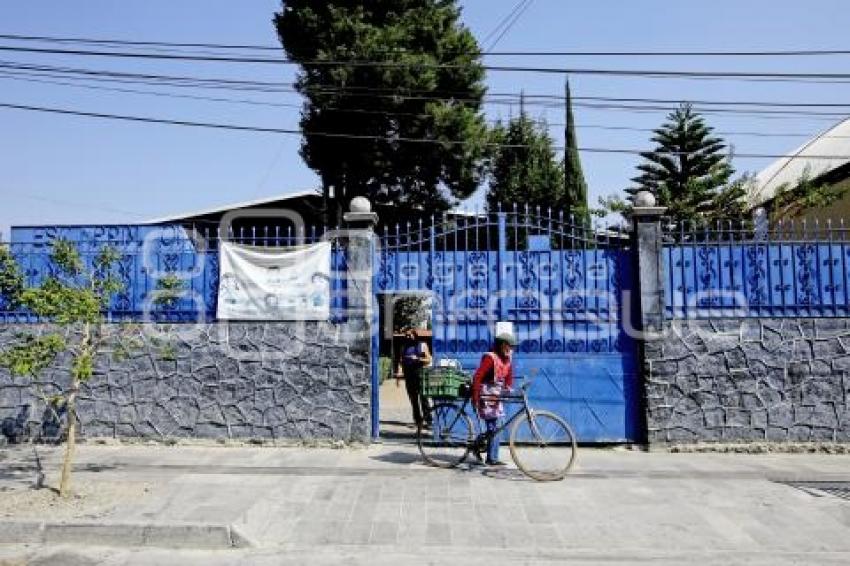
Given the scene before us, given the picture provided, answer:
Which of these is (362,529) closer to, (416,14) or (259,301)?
(259,301)

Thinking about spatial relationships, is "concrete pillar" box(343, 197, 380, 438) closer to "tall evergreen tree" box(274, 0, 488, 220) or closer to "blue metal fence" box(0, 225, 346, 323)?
"blue metal fence" box(0, 225, 346, 323)

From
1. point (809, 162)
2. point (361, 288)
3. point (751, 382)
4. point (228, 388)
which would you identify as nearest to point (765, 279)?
→ point (751, 382)

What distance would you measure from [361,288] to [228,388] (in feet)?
7.30

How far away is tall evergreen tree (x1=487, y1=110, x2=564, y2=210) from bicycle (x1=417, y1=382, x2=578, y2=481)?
60.0ft

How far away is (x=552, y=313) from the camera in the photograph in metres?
9.58

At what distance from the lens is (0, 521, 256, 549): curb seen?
6.00m

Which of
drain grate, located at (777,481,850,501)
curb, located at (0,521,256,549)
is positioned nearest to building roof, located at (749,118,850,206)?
drain grate, located at (777,481,850,501)

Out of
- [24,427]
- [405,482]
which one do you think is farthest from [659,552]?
[24,427]

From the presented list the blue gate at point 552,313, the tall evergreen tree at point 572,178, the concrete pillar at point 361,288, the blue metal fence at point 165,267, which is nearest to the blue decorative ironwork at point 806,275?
the blue gate at point 552,313

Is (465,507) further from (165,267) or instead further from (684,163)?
(684,163)

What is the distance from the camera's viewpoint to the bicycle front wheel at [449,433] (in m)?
8.55

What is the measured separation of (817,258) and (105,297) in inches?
338

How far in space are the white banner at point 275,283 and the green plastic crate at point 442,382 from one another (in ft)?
6.37

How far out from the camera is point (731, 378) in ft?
31.0
